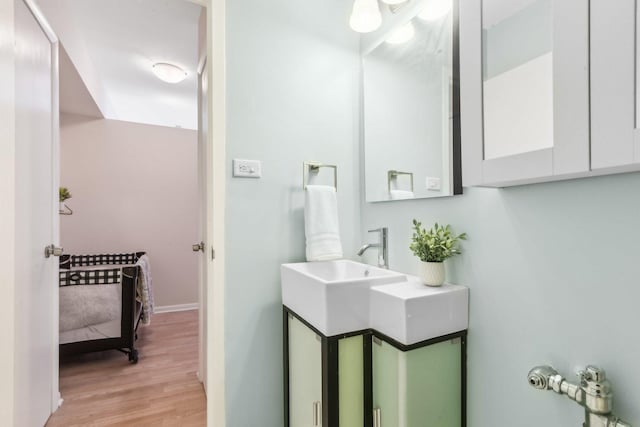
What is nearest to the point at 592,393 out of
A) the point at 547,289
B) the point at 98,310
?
the point at 547,289

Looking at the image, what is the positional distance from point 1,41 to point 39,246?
3.10 feet

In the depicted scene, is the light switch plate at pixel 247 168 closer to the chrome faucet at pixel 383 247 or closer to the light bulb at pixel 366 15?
the chrome faucet at pixel 383 247

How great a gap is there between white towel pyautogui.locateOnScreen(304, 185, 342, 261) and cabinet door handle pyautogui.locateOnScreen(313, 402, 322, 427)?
589mm

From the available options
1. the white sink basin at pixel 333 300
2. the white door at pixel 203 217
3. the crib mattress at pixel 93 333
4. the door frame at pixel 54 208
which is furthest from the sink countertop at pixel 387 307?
the crib mattress at pixel 93 333

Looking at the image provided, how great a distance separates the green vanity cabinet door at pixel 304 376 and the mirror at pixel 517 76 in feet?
2.98

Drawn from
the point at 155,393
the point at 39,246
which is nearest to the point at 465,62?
the point at 39,246

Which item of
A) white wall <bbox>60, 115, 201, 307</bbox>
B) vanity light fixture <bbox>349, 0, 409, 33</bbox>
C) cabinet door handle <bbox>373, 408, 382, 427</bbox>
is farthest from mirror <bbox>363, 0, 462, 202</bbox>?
white wall <bbox>60, 115, 201, 307</bbox>

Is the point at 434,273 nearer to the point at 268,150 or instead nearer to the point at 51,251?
the point at 268,150

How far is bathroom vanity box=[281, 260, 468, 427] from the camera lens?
0.97 m

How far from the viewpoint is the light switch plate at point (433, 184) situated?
1212 mm

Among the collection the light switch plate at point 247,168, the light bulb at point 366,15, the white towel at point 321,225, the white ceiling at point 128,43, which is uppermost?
the white ceiling at point 128,43

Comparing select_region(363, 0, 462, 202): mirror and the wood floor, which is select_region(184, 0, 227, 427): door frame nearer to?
the wood floor

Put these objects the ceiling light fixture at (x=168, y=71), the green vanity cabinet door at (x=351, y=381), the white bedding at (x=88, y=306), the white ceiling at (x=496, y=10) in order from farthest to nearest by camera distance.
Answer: the ceiling light fixture at (x=168, y=71), the white bedding at (x=88, y=306), the green vanity cabinet door at (x=351, y=381), the white ceiling at (x=496, y=10)

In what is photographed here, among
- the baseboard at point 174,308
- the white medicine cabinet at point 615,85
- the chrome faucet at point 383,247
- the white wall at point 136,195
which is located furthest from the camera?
the baseboard at point 174,308
